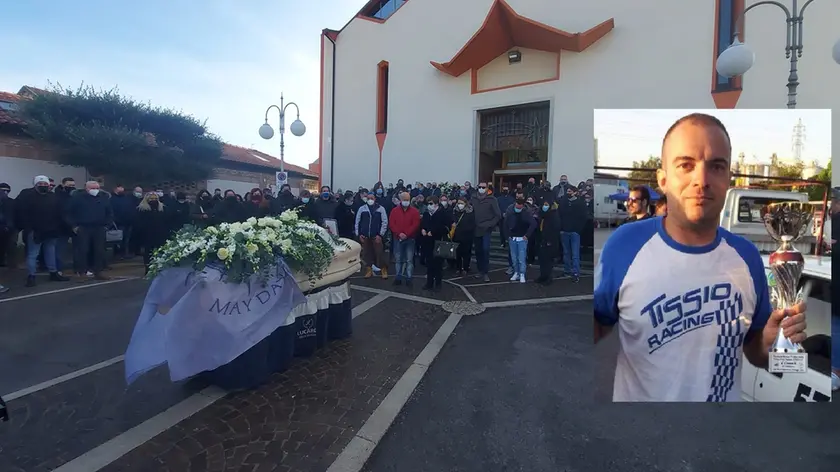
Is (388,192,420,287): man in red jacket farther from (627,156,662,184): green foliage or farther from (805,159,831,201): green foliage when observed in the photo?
(805,159,831,201): green foliage

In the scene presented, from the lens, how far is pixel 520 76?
704 inches

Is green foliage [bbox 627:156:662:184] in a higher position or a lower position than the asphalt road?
higher

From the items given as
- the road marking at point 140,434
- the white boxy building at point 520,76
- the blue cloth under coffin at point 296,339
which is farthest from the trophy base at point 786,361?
the white boxy building at point 520,76

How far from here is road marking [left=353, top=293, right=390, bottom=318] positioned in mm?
7006

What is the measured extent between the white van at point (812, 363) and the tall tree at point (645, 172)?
65 centimetres

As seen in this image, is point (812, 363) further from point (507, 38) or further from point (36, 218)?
point (507, 38)

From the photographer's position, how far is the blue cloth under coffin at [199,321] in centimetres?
371

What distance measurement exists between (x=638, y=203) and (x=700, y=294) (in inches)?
19.8

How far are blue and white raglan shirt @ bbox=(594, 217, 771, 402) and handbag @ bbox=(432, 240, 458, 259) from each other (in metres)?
6.22

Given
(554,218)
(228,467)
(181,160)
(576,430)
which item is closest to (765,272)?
(576,430)

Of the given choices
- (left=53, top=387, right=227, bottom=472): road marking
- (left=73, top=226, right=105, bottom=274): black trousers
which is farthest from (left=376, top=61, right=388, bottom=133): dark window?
(left=53, top=387, right=227, bottom=472): road marking

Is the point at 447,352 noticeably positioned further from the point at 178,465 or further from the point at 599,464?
the point at 178,465

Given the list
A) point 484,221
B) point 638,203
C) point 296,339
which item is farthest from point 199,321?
point 484,221

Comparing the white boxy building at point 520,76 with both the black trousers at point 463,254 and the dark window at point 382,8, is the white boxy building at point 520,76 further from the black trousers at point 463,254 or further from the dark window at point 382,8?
the black trousers at point 463,254
